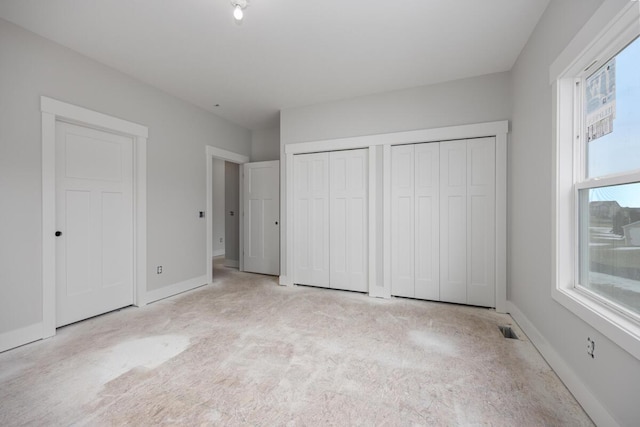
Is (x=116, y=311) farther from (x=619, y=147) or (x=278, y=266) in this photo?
(x=619, y=147)

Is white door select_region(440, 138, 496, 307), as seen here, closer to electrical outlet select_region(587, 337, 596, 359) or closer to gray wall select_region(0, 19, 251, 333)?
electrical outlet select_region(587, 337, 596, 359)

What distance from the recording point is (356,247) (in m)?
3.85

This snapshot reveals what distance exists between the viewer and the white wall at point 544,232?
136 centimetres

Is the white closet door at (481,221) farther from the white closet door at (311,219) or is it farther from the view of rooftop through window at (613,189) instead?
the white closet door at (311,219)

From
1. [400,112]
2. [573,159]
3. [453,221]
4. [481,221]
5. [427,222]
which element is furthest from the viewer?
[400,112]

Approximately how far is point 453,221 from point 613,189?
183 cm

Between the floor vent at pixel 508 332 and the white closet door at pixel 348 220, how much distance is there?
1585 mm

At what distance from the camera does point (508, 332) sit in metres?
2.60

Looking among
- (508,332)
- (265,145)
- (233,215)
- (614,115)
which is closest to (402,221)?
(508,332)

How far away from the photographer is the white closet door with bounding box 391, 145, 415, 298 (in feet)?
11.6

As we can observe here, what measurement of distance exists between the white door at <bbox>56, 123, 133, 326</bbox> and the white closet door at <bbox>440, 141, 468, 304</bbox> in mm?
3766

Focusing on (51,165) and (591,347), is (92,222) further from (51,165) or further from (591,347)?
(591,347)

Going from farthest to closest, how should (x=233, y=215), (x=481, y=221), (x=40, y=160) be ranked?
(x=233, y=215)
(x=481, y=221)
(x=40, y=160)

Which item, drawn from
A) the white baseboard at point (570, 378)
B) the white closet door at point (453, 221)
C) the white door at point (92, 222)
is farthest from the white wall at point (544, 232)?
the white door at point (92, 222)
